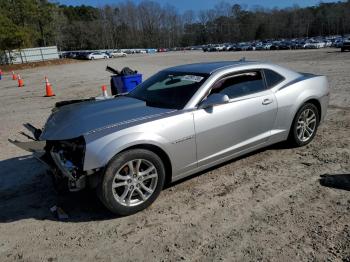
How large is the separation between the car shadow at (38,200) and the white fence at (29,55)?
53.0 m

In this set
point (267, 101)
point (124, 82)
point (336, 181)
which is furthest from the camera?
point (124, 82)

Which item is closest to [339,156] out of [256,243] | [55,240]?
[256,243]

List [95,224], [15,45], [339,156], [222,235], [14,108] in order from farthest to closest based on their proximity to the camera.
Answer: [15,45]
[14,108]
[339,156]
[95,224]
[222,235]

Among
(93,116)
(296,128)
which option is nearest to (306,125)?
(296,128)

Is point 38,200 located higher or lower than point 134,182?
lower

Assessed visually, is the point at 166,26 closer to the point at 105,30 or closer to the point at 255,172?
the point at 105,30

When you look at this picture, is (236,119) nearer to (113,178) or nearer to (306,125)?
(306,125)

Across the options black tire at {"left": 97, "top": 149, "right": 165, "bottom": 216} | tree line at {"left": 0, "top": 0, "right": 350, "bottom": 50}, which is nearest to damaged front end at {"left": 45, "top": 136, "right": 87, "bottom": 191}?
black tire at {"left": 97, "top": 149, "right": 165, "bottom": 216}

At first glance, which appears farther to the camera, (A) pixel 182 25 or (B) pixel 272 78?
(A) pixel 182 25

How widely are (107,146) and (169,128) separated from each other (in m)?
0.79

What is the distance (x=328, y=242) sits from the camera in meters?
3.23

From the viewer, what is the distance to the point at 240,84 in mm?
4891

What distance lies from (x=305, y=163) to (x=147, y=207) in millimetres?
2512

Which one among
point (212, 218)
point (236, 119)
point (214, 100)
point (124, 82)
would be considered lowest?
point (212, 218)
